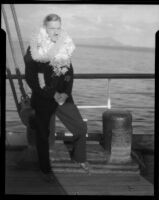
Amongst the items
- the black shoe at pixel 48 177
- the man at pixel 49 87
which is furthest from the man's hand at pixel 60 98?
the black shoe at pixel 48 177

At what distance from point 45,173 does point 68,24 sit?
6897 cm

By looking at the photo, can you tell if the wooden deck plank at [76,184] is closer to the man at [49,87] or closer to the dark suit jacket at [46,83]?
the man at [49,87]

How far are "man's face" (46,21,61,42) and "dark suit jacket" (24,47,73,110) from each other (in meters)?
0.29

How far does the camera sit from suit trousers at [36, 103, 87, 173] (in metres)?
5.66

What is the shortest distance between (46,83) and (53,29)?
0.59 metres

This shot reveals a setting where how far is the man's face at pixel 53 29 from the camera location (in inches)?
214

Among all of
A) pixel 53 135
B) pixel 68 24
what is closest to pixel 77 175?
pixel 53 135

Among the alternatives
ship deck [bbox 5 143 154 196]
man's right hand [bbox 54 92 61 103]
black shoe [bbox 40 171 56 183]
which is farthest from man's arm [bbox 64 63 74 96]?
black shoe [bbox 40 171 56 183]

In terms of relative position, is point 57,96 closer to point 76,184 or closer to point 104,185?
point 76,184

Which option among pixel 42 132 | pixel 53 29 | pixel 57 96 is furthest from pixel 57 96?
pixel 53 29

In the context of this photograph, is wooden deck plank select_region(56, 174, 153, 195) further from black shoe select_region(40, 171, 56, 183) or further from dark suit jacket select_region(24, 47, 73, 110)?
dark suit jacket select_region(24, 47, 73, 110)

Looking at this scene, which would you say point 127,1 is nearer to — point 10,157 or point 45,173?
point 45,173

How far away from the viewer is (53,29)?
5.47m

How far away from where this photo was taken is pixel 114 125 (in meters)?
5.99
